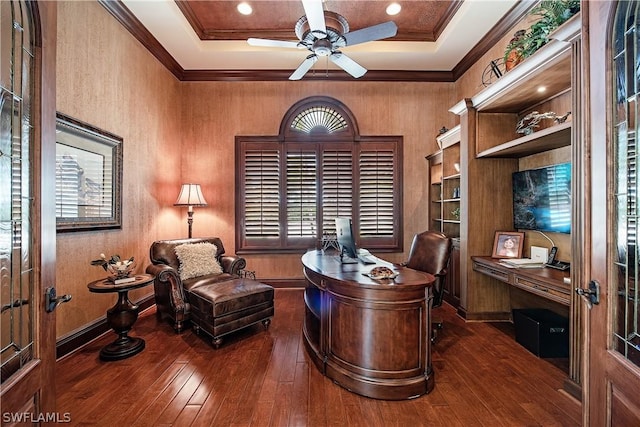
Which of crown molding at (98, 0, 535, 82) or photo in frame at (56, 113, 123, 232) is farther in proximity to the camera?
crown molding at (98, 0, 535, 82)

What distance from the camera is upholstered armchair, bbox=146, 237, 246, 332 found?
3.12 m

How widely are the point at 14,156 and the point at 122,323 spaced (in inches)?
84.0

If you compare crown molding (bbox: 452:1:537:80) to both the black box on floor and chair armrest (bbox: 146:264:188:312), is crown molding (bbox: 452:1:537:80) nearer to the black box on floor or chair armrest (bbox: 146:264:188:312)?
the black box on floor

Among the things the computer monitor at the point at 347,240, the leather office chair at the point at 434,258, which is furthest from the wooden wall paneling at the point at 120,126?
the leather office chair at the point at 434,258

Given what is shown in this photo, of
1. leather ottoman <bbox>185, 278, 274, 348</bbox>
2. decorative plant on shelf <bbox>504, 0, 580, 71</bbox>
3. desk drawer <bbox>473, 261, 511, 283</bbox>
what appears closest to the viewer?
decorative plant on shelf <bbox>504, 0, 580, 71</bbox>

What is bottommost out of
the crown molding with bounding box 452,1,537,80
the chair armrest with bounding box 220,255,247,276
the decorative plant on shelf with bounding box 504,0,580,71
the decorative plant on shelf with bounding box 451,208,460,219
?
the chair armrest with bounding box 220,255,247,276

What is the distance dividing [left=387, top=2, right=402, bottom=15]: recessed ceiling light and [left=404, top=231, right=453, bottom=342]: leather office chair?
2.88 m

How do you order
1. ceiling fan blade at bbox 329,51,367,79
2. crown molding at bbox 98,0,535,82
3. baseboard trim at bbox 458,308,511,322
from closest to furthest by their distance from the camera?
ceiling fan blade at bbox 329,51,367,79 < baseboard trim at bbox 458,308,511,322 < crown molding at bbox 98,0,535,82

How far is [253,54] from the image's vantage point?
4.32 meters

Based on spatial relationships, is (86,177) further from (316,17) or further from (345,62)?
(345,62)

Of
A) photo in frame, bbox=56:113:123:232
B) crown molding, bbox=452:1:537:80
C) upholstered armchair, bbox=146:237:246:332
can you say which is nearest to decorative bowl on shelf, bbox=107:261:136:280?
upholstered armchair, bbox=146:237:246:332

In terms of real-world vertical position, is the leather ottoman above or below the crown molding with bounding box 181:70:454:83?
below

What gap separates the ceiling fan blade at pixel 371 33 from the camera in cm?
262

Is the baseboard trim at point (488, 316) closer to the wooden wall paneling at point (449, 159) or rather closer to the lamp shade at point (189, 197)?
the wooden wall paneling at point (449, 159)
